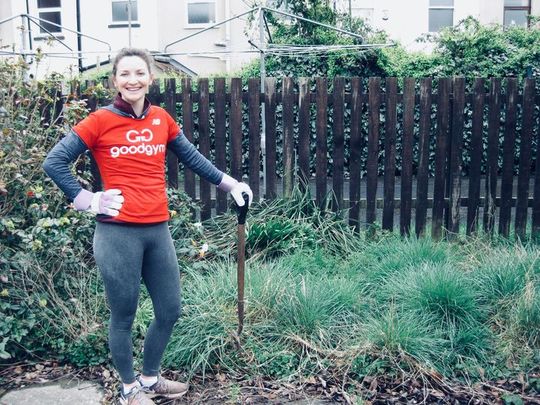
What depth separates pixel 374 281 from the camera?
4961 mm

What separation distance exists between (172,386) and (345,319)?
1.24 m

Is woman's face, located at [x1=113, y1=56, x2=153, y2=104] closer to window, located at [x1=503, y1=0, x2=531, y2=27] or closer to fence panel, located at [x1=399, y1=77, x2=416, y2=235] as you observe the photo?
fence panel, located at [x1=399, y1=77, x2=416, y2=235]

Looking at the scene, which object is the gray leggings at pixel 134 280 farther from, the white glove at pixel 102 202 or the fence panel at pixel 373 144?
the fence panel at pixel 373 144

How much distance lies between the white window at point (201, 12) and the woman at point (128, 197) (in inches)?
600

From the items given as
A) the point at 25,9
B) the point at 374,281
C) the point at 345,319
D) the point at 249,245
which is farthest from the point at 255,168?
the point at 25,9

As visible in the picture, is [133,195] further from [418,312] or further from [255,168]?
[255,168]

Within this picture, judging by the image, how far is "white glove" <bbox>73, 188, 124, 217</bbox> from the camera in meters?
3.22

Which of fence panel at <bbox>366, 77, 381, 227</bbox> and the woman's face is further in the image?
fence panel at <bbox>366, 77, 381, 227</bbox>

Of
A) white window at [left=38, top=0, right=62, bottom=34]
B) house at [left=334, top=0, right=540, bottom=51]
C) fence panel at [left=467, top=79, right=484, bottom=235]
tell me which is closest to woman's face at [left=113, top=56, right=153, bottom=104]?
fence panel at [left=467, top=79, right=484, bottom=235]

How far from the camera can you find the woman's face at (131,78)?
3332mm

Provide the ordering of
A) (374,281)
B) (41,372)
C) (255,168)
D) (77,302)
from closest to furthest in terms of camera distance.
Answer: (41,372), (77,302), (374,281), (255,168)

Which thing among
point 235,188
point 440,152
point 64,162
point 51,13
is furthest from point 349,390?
point 51,13

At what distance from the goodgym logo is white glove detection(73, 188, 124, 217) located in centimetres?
21

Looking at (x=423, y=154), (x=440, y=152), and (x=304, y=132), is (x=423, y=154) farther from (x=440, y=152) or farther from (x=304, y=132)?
(x=304, y=132)
